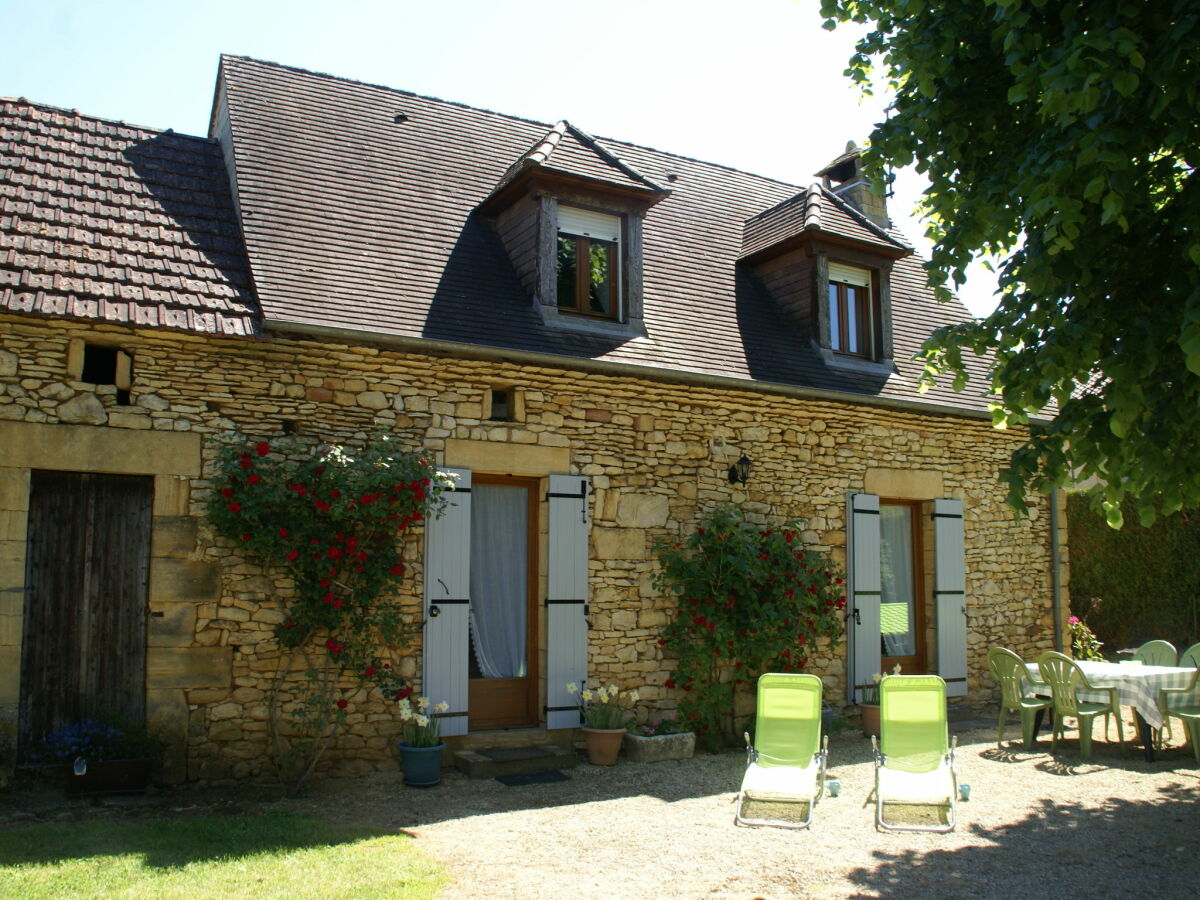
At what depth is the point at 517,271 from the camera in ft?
28.6

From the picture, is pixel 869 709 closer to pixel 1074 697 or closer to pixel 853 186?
pixel 1074 697

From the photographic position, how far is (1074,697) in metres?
7.81

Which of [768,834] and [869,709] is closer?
[768,834]

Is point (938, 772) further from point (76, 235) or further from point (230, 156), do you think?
point (230, 156)

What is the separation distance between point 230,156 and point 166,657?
4.44 meters

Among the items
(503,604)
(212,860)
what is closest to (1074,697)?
(503,604)

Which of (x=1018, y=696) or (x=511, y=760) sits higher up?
(x=1018, y=696)

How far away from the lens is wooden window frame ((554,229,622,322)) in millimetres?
8617


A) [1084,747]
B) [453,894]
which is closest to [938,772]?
[1084,747]

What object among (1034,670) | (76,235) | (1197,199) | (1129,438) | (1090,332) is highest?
(76,235)

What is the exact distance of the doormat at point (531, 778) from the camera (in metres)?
6.91

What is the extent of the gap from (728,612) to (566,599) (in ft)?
4.46

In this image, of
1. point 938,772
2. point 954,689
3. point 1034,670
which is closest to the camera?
point 938,772

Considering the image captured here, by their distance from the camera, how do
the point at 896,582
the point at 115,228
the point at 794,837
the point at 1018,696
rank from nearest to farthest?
1. the point at 794,837
2. the point at 115,228
3. the point at 1018,696
4. the point at 896,582
